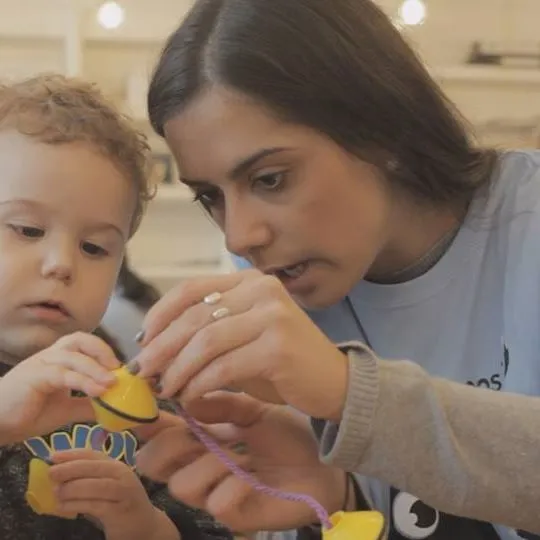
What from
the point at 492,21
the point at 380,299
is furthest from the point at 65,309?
the point at 492,21

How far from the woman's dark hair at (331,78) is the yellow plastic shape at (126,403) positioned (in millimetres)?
394

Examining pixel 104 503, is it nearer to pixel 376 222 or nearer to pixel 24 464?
pixel 24 464

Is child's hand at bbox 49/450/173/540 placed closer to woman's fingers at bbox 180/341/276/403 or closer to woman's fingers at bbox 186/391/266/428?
woman's fingers at bbox 186/391/266/428

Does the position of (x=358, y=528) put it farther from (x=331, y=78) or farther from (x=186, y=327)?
(x=331, y=78)

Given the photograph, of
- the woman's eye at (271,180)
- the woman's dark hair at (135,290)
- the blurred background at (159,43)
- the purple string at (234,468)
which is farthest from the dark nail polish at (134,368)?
the blurred background at (159,43)

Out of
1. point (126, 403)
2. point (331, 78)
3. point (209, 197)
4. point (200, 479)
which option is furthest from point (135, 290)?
point (126, 403)

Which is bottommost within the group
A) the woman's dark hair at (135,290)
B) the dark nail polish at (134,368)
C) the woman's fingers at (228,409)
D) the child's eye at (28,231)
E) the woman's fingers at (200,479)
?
the woman's dark hair at (135,290)

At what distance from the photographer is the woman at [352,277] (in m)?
0.75

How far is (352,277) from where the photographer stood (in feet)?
3.52

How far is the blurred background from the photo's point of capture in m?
3.07

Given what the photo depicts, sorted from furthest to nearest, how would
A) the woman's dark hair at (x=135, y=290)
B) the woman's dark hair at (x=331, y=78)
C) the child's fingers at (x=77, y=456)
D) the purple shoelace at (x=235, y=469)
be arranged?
the woman's dark hair at (x=135, y=290), the woman's dark hair at (x=331, y=78), the child's fingers at (x=77, y=456), the purple shoelace at (x=235, y=469)

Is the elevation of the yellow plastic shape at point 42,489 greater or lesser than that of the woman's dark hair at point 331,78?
lesser

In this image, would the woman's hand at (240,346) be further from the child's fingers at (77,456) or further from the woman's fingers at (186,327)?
the child's fingers at (77,456)

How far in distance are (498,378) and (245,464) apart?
364mm
